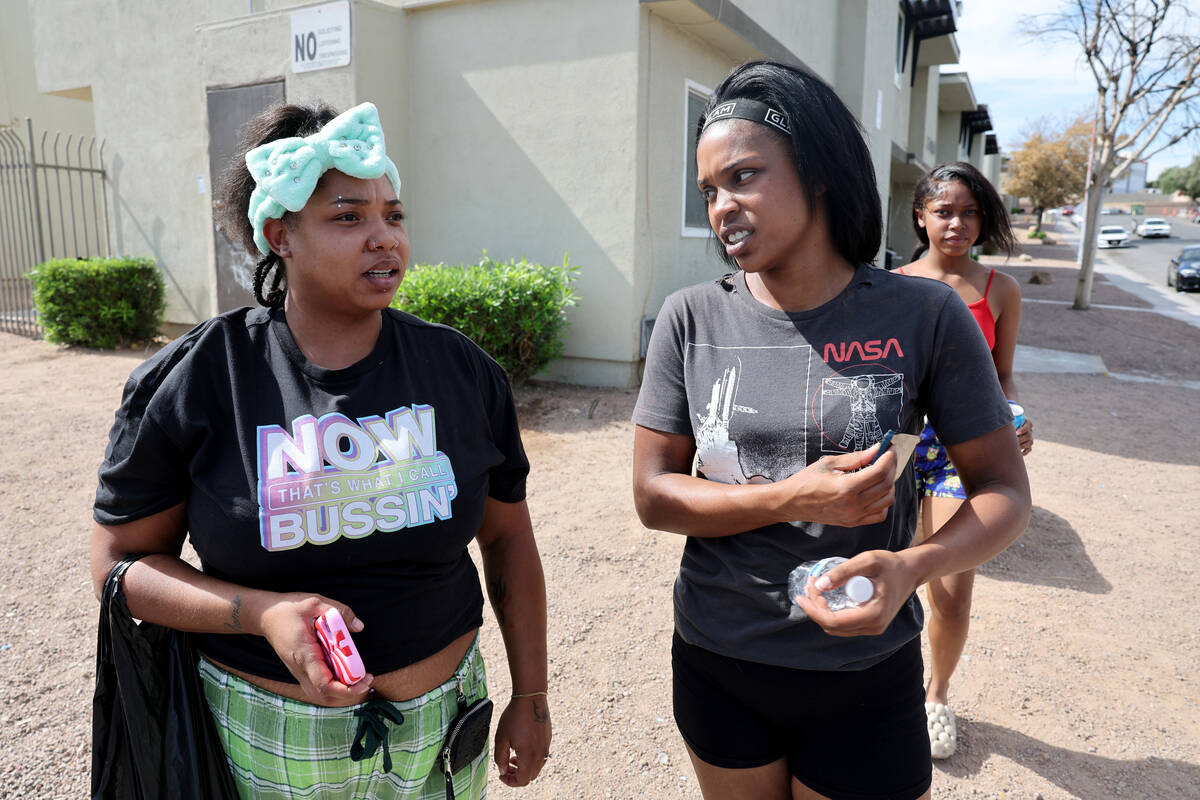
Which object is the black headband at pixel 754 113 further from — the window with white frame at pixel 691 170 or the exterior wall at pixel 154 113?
the exterior wall at pixel 154 113

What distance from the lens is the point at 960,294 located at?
2.93m

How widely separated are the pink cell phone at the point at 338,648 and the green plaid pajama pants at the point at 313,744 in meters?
0.26

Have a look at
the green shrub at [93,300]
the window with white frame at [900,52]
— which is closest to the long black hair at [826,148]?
the green shrub at [93,300]

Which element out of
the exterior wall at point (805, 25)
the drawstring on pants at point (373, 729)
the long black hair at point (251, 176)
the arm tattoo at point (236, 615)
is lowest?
the drawstring on pants at point (373, 729)

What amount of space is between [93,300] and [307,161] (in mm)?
9925

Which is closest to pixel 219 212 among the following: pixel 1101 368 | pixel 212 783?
pixel 212 783

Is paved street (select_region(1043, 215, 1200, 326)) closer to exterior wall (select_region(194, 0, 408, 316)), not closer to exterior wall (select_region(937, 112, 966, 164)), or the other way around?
exterior wall (select_region(937, 112, 966, 164))

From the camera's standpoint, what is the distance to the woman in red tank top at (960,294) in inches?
112

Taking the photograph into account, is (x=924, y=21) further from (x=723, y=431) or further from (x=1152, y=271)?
(x=1152, y=271)

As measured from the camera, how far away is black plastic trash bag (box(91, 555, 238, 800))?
1.47 metres

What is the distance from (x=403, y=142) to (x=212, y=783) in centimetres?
789

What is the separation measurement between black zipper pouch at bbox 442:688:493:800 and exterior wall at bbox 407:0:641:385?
6167mm

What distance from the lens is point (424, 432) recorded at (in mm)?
1552

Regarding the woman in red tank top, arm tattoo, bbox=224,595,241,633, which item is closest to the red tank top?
the woman in red tank top
